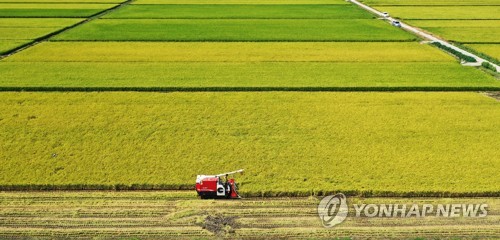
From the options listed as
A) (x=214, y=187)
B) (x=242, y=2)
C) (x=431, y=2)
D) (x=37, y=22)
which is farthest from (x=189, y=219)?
(x=431, y=2)

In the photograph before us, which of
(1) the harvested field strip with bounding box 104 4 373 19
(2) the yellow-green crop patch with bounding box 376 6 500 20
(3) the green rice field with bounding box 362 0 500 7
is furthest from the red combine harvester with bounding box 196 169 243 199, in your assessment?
(3) the green rice field with bounding box 362 0 500 7

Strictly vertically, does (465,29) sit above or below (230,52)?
above

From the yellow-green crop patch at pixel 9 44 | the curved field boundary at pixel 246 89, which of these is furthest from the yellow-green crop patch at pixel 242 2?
the curved field boundary at pixel 246 89

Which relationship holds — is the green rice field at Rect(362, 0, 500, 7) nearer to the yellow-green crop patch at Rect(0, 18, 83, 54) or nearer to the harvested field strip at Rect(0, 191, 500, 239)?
the yellow-green crop patch at Rect(0, 18, 83, 54)

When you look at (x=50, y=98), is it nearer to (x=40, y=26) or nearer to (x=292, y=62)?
(x=292, y=62)

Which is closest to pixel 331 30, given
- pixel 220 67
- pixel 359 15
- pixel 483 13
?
pixel 359 15

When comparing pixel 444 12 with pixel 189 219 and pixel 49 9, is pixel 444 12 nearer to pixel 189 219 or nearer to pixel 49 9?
pixel 49 9

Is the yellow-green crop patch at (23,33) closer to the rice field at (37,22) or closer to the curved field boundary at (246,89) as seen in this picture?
the rice field at (37,22)
